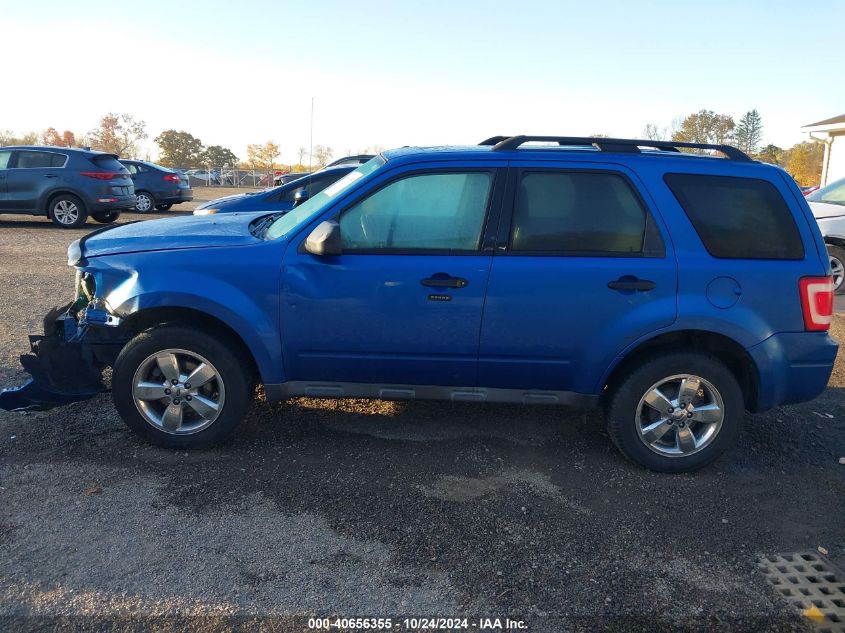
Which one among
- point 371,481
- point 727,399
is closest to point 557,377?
point 727,399

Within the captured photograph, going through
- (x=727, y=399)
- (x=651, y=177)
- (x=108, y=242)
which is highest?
(x=651, y=177)

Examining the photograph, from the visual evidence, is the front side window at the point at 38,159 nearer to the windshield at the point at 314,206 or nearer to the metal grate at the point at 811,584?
the windshield at the point at 314,206

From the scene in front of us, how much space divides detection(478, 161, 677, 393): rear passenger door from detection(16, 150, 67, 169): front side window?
43.9 ft

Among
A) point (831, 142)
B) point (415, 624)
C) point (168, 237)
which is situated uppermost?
point (831, 142)

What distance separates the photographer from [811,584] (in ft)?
10.2

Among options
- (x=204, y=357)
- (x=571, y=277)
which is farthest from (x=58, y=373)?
(x=571, y=277)

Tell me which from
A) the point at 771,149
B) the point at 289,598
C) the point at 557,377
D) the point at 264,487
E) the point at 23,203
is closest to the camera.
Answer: the point at 289,598

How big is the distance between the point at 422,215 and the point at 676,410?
1903 millimetres

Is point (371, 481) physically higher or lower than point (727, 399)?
lower

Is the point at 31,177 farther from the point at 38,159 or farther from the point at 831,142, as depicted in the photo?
the point at 831,142

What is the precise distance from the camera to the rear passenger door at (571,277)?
12.7 ft

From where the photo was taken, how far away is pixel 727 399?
13.1ft

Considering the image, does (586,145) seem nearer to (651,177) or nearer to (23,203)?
(651,177)

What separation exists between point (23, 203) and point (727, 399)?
14.8m
